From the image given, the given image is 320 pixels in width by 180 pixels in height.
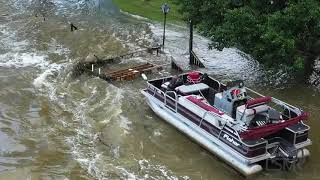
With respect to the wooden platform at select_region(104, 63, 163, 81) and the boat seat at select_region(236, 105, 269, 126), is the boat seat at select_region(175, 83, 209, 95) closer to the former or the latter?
the boat seat at select_region(236, 105, 269, 126)

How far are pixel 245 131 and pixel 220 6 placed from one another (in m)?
9.96

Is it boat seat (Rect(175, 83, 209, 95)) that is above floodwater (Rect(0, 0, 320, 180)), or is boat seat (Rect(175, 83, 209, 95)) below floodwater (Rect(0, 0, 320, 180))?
above

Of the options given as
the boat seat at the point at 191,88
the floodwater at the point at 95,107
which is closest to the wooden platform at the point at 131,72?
the floodwater at the point at 95,107

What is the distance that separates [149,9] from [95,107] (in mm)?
20932

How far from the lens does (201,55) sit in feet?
104

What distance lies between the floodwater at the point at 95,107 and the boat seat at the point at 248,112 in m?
1.85

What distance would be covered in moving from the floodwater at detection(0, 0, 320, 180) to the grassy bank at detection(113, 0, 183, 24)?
1821 mm

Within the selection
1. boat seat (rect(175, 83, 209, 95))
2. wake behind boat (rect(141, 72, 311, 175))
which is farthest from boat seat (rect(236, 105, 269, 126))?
boat seat (rect(175, 83, 209, 95))

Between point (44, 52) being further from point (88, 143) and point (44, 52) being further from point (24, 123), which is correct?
point (88, 143)

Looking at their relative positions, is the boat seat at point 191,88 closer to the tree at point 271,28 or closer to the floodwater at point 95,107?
the floodwater at point 95,107

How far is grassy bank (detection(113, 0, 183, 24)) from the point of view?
132ft

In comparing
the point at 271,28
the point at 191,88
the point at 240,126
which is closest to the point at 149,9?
the point at 271,28

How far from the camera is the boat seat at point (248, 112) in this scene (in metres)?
18.5

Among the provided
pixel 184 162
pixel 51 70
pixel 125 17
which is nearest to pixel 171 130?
pixel 184 162
